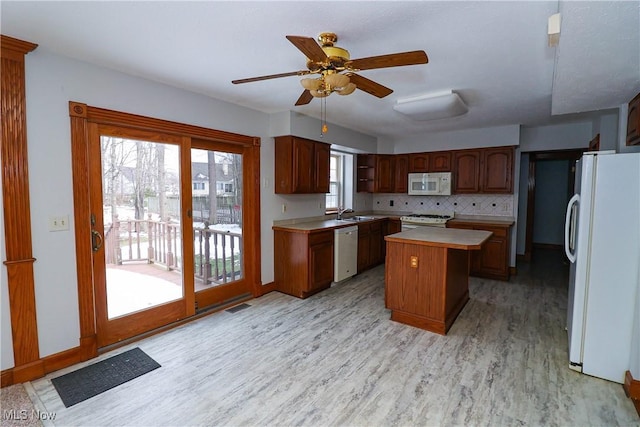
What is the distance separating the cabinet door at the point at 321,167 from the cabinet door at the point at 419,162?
6.41 feet

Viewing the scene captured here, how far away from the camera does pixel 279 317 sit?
131 inches

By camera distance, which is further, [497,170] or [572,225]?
[497,170]

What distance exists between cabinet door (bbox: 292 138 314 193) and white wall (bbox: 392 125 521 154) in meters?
2.39

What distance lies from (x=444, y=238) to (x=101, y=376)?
3125 mm

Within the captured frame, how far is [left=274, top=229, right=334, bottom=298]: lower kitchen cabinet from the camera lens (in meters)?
3.84

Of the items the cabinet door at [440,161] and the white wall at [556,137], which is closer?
the white wall at [556,137]

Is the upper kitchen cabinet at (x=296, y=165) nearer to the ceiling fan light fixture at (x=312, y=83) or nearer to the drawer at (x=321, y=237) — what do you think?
the drawer at (x=321, y=237)

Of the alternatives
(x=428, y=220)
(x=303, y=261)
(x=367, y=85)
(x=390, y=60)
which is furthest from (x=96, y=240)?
(x=428, y=220)

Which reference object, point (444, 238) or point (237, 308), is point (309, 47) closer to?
point (444, 238)

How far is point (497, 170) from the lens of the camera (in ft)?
15.9

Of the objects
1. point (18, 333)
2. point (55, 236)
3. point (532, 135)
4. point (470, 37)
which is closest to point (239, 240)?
point (55, 236)

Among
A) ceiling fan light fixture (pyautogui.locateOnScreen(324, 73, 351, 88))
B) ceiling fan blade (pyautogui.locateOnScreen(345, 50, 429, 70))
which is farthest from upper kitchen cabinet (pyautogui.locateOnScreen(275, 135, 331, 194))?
ceiling fan blade (pyautogui.locateOnScreen(345, 50, 429, 70))

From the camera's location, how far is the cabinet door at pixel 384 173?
5914 mm

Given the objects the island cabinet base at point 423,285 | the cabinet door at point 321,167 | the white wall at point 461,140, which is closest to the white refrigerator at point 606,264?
the island cabinet base at point 423,285
